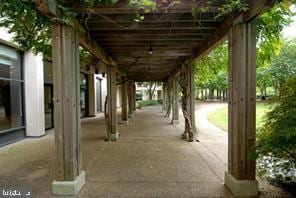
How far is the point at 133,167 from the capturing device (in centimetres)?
477

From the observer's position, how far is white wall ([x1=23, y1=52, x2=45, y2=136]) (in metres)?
7.89

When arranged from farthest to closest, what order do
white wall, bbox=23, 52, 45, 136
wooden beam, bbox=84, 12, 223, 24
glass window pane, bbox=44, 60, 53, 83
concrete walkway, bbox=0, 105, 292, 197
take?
1. glass window pane, bbox=44, 60, 53, 83
2. white wall, bbox=23, 52, 45, 136
3. wooden beam, bbox=84, 12, 223, 24
4. concrete walkway, bbox=0, 105, 292, 197

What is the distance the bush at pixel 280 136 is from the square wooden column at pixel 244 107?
0.18 m

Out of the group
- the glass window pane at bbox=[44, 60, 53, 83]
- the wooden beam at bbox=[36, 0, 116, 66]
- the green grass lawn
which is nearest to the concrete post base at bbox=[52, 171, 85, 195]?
the wooden beam at bbox=[36, 0, 116, 66]

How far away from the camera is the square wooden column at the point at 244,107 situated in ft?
11.0

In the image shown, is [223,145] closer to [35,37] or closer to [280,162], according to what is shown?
[280,162]

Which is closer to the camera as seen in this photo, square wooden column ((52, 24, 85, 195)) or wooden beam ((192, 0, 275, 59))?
wooden beam ((192, 0, 275, 59))

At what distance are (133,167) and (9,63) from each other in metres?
5.11

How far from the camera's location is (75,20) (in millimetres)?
3648

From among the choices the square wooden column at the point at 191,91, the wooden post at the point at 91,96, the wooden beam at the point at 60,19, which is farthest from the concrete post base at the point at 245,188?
the wooden post at the point at 91,96

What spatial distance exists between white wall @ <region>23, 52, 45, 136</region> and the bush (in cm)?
692

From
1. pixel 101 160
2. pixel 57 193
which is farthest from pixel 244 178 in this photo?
pixel 101 160

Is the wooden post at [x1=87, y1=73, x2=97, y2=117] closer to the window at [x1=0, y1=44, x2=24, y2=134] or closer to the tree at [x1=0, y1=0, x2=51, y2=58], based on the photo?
the window at [x1=0, y1=44, x2=24, y2=134]

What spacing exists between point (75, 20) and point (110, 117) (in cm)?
453
